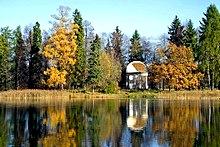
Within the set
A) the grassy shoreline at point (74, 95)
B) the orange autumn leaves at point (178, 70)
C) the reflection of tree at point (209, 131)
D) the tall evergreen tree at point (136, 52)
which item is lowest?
the reflection of tree at point (209, 131)

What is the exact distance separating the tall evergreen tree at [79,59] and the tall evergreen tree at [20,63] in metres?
11.7

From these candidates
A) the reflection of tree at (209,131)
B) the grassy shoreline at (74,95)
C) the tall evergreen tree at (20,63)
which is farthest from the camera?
the tall evergreen tree at (20,63)

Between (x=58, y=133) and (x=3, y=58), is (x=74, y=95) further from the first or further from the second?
(x=58, y=133)

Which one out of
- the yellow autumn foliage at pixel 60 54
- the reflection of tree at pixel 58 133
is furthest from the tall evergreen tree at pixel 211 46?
the reflection of tree at pixel 58 133

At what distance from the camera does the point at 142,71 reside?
82.8m

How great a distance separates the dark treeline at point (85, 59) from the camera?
2525 inches

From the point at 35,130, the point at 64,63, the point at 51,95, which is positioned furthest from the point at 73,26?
the point at 35,130

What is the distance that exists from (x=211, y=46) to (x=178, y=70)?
26.9 feet

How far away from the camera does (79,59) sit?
6794 cm

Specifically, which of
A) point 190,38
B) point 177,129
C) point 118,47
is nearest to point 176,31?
point 190,38

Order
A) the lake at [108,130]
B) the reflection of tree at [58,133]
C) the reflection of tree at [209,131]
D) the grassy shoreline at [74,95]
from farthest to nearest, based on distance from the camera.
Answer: the grassy shoreline at [74,95], the reflection of tree at [209,131], the lake at [108,130], the reflection of tree at [58,133]

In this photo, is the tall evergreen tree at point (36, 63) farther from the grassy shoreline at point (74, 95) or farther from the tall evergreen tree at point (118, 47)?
the tall evergreen tree at point (118, 47)

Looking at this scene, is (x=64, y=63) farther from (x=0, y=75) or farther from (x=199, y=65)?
(x=199, y=65)

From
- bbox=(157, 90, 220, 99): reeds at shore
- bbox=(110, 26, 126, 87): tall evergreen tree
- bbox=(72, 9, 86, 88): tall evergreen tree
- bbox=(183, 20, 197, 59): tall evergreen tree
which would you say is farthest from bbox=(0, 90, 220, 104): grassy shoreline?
bbox=(110, 26, 126, 87): tall evergreen tree
